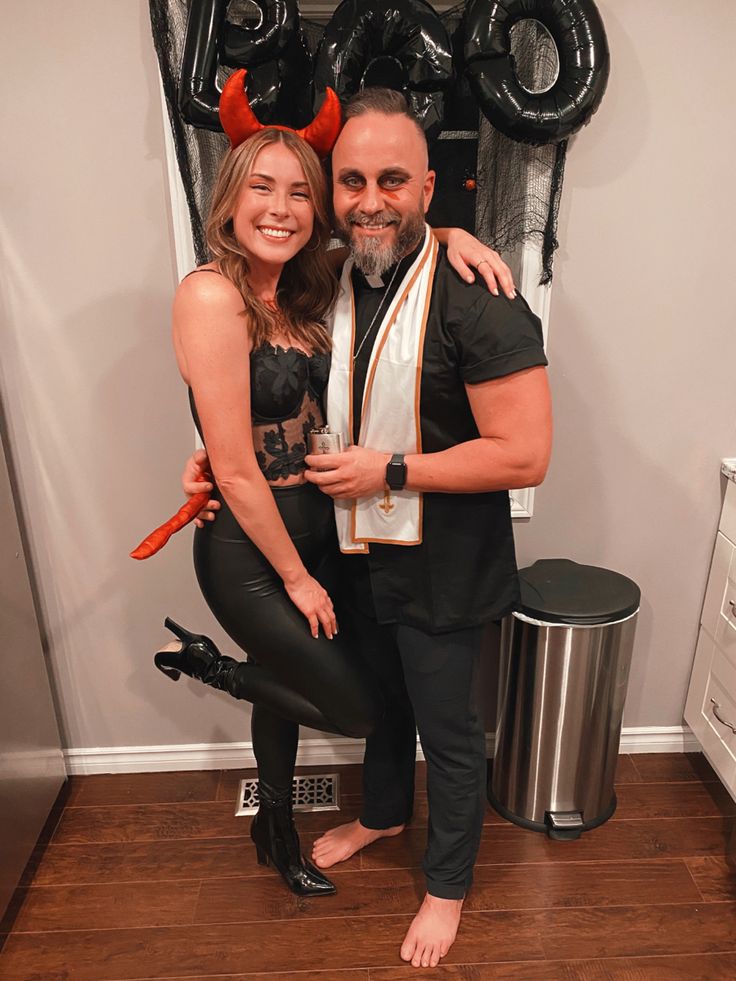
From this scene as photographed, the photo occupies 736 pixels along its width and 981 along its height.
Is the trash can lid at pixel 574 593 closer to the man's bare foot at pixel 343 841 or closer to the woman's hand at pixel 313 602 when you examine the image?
the woman's hand at pixel 313 602

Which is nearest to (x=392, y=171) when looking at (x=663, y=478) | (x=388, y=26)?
(x=388, y=26)

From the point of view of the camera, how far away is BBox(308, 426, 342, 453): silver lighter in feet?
5.32

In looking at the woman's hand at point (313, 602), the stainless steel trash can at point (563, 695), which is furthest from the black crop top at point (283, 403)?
the stainless steel trash can at point (563, 695)

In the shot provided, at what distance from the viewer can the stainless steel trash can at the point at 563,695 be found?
6.78 feet

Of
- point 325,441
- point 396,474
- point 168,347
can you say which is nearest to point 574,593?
point 396,474

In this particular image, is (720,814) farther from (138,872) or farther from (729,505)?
(138,872)

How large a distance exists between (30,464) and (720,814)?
214 centimetres

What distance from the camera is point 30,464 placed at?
2.14m

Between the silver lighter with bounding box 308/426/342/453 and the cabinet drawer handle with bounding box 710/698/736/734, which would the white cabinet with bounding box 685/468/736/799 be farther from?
the silver lighter with bounding box 308/426/342/453

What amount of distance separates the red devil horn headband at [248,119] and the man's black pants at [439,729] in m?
1.01

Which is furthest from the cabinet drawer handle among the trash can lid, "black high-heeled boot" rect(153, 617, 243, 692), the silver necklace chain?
the silver necklace chain

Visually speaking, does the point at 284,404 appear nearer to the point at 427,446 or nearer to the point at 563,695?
the point at 427,446

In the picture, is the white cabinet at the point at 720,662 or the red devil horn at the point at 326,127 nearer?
the red devil horn at the point at 326,127

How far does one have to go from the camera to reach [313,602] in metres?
1.72
